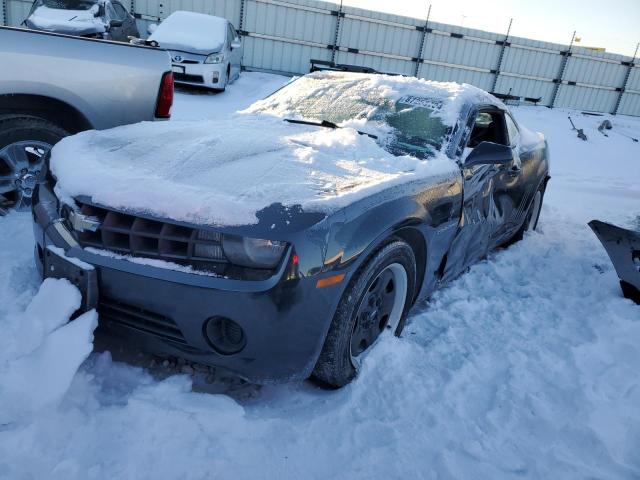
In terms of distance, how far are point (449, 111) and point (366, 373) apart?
1.81 m

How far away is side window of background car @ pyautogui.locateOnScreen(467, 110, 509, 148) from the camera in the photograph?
369 cm

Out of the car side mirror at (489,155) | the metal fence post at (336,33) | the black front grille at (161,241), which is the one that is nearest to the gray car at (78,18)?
the metal fence post at (336,33)

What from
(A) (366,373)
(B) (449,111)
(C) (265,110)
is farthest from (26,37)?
(A) (366,373)

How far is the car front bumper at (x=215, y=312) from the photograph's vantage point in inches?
73.1

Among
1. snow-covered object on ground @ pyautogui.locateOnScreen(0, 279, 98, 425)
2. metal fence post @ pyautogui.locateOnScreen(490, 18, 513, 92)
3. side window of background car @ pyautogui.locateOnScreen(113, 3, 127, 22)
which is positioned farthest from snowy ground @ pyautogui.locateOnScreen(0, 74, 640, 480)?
metal fence post @ pyautogui.locateOnScreen(490, 18, 513, 92)

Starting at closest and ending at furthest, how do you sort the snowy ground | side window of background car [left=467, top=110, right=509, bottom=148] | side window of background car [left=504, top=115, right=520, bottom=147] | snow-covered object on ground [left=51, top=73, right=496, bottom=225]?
the snowy ground
snow-covered object on ground [left=51, top=73, right=496, bottom=225]
side window of background car [left=467, top=110, right=509, bottom=148]
side window of background car [left=504, top=115, right=520, bottom=147]

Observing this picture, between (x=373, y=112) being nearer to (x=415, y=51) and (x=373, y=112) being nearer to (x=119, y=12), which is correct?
(x=119, y=12)

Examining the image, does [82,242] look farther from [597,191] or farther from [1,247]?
[597,191]

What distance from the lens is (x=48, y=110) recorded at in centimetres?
349

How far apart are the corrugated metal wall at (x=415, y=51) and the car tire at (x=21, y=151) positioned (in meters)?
11.9

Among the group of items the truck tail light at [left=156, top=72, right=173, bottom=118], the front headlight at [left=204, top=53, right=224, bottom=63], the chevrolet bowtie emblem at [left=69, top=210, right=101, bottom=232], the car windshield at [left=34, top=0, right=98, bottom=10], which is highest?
the car windshield at [left=34, top=0, right=98, bottom=10]

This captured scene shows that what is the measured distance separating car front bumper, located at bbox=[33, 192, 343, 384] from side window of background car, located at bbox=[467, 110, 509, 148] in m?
2.28

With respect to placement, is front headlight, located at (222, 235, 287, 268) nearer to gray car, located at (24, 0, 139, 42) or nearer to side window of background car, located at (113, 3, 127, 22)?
gray car, located at (24, 0, 139, 42)

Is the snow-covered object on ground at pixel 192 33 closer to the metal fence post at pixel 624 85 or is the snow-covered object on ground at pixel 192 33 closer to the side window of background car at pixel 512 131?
the side window of background car at pixel 512 131
